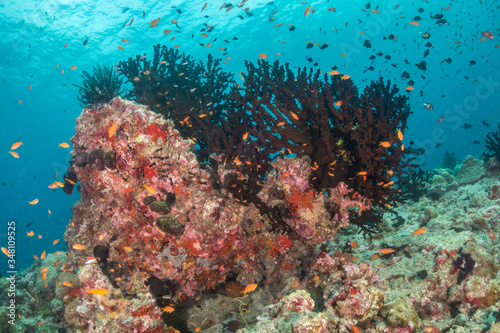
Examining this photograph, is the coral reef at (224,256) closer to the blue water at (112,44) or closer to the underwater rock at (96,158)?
the underwater rock at (96,158)

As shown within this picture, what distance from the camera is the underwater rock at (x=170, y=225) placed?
5.08 meters

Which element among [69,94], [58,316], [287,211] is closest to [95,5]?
[69,94]

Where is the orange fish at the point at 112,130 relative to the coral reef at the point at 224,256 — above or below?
above

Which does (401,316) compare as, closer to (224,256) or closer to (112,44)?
(224,256)

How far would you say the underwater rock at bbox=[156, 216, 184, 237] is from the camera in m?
5.08

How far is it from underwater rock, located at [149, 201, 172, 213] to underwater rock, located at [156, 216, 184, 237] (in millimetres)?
172

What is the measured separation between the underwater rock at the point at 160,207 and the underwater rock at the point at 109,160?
1.27 metres

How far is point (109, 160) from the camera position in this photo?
543cm

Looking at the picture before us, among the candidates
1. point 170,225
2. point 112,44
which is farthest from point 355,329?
point 112,44

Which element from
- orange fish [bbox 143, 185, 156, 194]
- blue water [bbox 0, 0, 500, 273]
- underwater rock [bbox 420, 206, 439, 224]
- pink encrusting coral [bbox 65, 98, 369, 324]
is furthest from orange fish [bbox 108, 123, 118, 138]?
blue water [bbox 0, 0, 500, 273]

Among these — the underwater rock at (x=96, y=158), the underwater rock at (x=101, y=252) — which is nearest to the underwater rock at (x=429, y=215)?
the underwater rock at (x=101, y=252)

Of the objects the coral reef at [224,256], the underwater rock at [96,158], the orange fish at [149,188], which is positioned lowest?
the coral reef at [224,256]

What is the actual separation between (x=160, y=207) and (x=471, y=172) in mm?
12331

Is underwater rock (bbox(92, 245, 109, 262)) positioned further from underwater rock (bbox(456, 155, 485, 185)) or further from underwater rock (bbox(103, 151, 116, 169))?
underwater rock (bbox(456, 155, 485, 185))
